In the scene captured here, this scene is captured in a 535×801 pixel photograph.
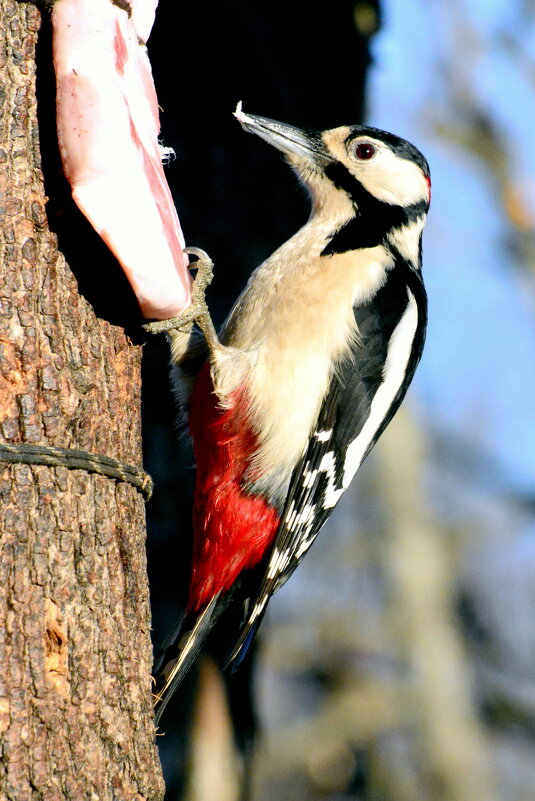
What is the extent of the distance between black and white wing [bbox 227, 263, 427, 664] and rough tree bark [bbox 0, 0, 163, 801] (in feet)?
2.51

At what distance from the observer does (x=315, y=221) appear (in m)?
3.05

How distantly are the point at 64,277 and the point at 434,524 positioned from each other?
855 cm

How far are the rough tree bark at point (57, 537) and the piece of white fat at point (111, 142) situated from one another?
0.09m

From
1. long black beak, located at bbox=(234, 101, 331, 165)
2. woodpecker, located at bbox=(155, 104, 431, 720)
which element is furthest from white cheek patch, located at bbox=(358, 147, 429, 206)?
woodpecker, located at bbox=(155, 104, 431, 720)

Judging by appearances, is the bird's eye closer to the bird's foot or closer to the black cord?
the bird's foot

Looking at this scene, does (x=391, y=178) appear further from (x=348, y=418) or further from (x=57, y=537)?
(x=57, y=537)

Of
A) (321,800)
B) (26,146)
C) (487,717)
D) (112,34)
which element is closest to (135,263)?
(26,146)

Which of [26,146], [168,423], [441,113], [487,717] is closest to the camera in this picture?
[26,146]

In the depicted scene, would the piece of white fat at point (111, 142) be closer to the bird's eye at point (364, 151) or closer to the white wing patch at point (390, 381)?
the white wing patch at point (390, 381)

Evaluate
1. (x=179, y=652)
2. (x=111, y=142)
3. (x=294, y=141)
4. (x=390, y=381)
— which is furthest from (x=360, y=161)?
(x=179, y=652)

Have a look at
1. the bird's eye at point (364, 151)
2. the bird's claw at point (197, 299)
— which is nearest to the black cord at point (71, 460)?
the bird's claw at point (197, 299)

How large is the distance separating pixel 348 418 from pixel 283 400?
21 cm

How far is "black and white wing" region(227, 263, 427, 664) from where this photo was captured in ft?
9.16

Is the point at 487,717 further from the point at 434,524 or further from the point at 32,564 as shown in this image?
the point at 32,564
